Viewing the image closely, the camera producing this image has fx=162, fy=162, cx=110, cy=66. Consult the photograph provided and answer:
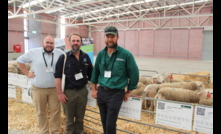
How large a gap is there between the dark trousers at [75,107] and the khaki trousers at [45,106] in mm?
416

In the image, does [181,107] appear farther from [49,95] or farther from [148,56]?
[148,56]

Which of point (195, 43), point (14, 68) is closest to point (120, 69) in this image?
point (14, 68)

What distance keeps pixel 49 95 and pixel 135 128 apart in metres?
2.04

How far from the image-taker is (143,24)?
22719 mm

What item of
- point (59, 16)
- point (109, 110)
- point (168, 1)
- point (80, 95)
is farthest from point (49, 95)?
point (59, 16)

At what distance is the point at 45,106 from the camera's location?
3.27 m

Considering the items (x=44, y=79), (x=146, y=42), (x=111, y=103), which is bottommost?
(x=111, y=103)

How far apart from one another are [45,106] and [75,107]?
2.42 ft

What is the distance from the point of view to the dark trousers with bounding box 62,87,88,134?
2.87 m

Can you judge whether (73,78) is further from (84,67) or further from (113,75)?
(113,75)

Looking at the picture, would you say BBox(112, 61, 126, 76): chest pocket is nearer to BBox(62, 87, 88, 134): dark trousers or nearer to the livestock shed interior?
BBox(62, 87, 88, 134): dark trousers

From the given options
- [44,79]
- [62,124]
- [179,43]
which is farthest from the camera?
[179,43]

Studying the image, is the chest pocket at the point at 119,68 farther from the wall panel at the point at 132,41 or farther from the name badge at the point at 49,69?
the wall panel at the point at 132,41

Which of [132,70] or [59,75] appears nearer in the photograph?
[132,70]
